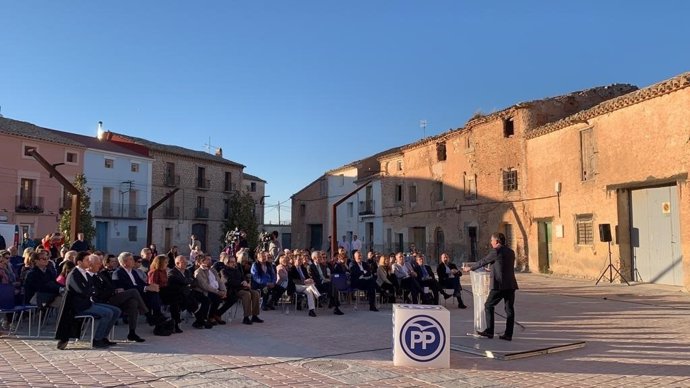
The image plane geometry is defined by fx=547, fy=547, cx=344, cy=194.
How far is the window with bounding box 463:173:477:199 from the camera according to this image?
2572 cm

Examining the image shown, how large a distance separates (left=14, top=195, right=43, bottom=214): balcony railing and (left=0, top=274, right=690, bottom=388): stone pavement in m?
26.1

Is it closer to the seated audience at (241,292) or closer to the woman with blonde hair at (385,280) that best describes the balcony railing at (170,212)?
the woman with blonde hair at (385,280)

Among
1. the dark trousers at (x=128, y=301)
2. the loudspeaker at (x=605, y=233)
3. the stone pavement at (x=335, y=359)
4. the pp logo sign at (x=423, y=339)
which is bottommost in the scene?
the stone pavement at (x=335, y=359)

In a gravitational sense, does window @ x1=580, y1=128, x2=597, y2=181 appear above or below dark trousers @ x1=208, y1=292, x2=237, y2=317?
above

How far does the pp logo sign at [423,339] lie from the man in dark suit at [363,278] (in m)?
4.97

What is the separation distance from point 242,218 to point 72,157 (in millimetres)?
12937

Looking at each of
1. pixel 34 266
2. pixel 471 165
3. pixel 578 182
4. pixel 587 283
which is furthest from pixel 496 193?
pixel 34 266

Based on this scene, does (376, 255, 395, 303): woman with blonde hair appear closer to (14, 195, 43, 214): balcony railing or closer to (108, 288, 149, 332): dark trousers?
(108, 288, 149, 332): dark trousers

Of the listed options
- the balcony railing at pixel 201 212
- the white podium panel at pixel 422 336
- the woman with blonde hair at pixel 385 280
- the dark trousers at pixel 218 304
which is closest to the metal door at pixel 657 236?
the woman with blonde hair at pixel 385 280

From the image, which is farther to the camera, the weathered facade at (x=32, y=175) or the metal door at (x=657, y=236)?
the weathered facade at (x=32, y=175)

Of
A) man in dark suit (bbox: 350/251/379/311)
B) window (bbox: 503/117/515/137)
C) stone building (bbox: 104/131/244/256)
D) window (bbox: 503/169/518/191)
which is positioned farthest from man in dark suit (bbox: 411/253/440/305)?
stone building (bbox: 104/131/244/256)

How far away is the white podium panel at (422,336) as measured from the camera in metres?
5.98

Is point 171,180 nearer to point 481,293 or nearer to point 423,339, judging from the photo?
point 481,293

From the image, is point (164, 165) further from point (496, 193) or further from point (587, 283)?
point (587, 283)
